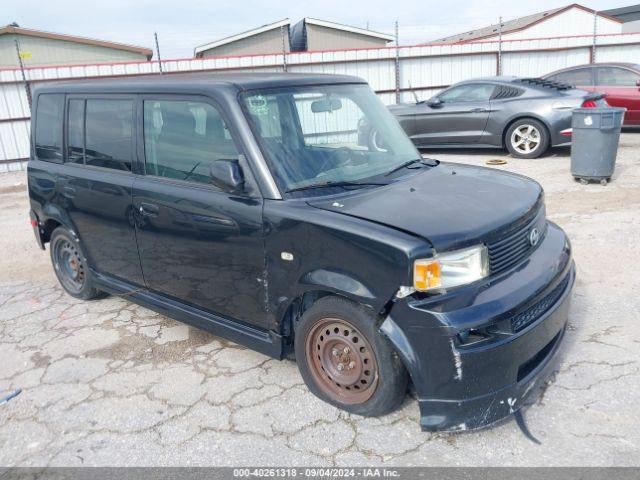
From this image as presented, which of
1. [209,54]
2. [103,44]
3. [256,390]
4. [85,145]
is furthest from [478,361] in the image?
[103,44]

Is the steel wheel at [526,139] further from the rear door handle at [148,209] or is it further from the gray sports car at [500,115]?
the rear door handle at [148,209]

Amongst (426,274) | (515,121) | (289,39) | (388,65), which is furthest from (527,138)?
(289,39)

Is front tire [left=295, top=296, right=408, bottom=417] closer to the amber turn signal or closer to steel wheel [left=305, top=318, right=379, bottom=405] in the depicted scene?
steel wheel [left=305, top=318, right=379, bottom=405]

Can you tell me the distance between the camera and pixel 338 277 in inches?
110

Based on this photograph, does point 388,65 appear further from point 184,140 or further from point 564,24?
point 564,24

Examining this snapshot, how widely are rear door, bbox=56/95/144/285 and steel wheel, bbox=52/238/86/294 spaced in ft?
1.23

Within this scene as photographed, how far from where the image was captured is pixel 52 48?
2633 cm

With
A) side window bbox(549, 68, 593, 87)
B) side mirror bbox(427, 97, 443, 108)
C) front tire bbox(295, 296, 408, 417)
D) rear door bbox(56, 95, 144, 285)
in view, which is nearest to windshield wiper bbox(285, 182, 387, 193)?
front tire bbox(295, 296, 408, 417)

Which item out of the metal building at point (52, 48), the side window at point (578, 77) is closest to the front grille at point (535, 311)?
the side window at point (578, 77)

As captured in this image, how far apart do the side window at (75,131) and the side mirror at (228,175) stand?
1.85 metres

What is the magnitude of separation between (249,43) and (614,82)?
18166mm

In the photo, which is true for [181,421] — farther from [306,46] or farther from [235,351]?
[306,46]

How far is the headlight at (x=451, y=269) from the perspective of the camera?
2.54 m

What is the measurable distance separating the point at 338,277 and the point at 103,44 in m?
28.4
